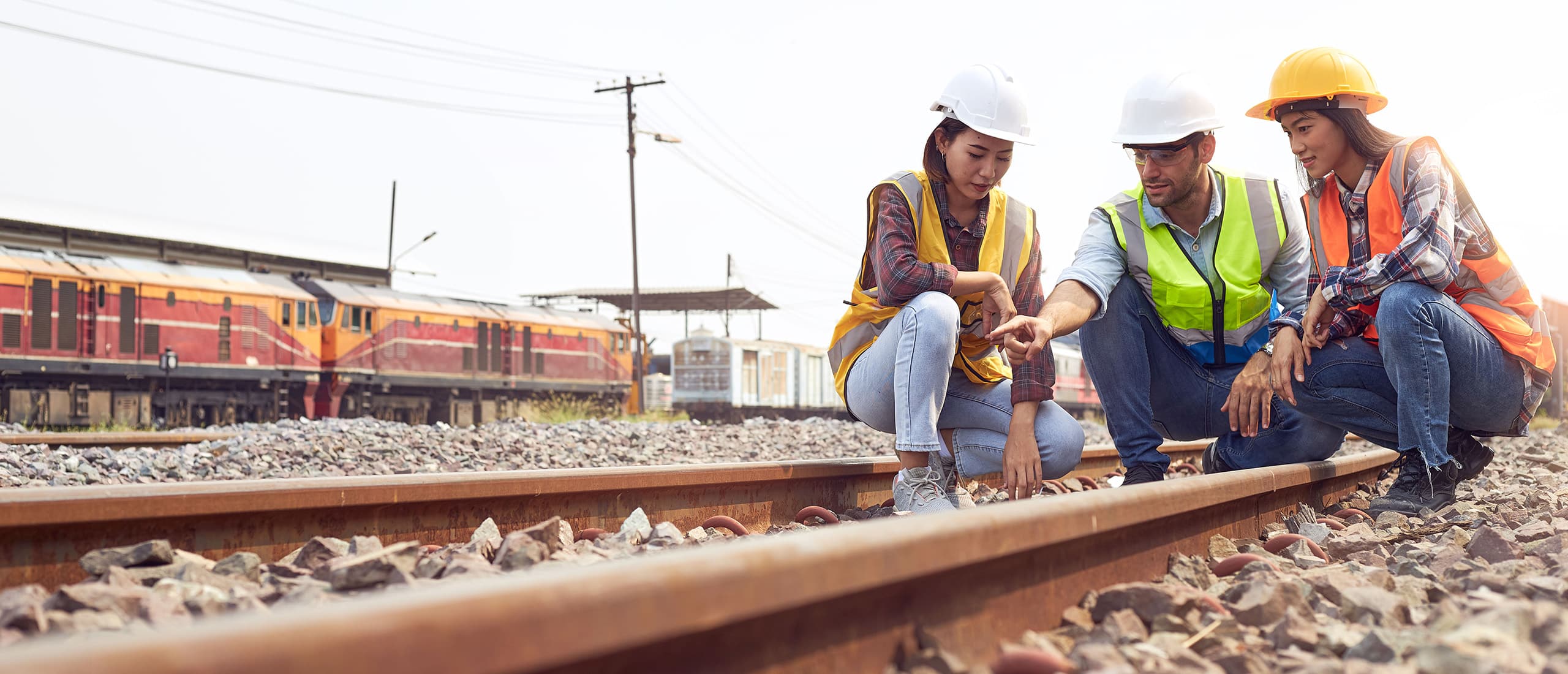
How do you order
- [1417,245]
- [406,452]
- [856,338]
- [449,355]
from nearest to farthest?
[1417,245] → [856,338] → [406,452] → [449,355]

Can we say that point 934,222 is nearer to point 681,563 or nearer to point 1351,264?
point 1351,264

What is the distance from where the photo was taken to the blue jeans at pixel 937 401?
298 cm

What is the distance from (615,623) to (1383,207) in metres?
2.98

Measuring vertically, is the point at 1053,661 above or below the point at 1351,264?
below

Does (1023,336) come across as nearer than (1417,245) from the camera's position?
Yes

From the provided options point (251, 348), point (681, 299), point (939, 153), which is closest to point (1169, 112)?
point (939, 153)

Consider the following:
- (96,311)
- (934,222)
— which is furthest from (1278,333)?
(96,311)

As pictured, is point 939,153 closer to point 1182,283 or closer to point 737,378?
point 1182,283

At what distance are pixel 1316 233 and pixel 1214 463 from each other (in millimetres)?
863

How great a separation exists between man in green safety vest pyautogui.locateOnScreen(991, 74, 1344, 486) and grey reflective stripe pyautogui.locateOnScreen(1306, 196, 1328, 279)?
0.08m

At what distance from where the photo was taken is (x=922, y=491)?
3.00 meters

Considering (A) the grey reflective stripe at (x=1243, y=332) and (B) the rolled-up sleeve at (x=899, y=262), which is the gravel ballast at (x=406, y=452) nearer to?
(B) the rolled-up sleeve at (x=899, y=262)

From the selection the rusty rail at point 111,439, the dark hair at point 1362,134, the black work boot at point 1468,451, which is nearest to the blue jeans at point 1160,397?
the black work boot at point 1468,451

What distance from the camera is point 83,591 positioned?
1.56 metres
